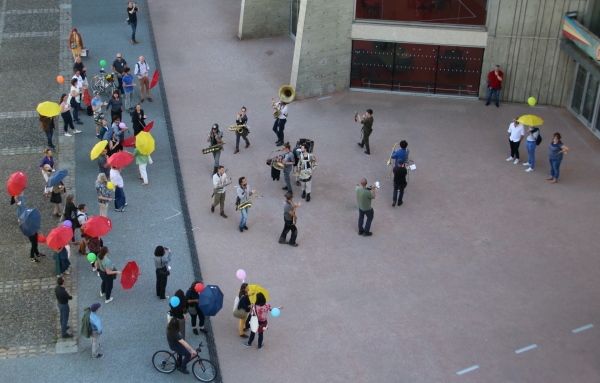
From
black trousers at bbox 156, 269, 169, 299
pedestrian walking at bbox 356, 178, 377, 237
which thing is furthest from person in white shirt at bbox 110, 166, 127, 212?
pedestrian walking at bbox 356, 178, 377, 237

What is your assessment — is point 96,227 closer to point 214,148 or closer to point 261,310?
point 261,310

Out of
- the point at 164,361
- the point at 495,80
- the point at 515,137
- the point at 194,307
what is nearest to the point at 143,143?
the point at 194,307

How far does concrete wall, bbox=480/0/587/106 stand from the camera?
22.8m

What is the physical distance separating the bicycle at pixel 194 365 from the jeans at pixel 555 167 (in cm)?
1027

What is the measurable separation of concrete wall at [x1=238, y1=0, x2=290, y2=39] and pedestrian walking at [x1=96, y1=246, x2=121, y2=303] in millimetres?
14401

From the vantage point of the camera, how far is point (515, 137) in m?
20.7

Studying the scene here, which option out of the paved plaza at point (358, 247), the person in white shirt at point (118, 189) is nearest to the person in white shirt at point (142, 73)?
the paved plaza at point (358, 247)

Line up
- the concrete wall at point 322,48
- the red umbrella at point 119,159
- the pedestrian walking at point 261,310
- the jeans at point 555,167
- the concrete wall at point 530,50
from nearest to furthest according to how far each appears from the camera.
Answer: the pedestrian walking at point 261,310
the red umbrella at point 119,159
the jeans at point 555,167
the concrete wall at point 530,50
the concrete wall at point 322,48

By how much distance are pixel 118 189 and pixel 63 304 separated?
4504 millimetres

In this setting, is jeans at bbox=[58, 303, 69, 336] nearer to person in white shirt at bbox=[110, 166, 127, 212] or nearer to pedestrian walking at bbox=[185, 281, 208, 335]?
pedestrian walking at bbox=[185, 281, 208, 335]

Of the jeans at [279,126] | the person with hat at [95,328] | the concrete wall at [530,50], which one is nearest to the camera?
the person with hat at [95,328]

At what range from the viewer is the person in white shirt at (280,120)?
21.5 m

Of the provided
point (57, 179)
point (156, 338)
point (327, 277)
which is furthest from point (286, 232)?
point (57, 179)

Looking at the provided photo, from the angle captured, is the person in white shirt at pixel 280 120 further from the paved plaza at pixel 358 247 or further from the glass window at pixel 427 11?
the glass window at pixel 427 11
